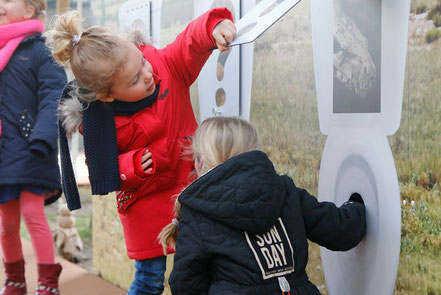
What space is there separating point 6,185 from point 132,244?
1.12 m

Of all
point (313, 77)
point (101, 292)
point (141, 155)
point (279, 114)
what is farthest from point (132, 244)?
point (101, 292)

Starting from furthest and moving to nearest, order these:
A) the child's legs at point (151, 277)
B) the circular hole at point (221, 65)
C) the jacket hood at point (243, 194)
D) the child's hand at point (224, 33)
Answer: the circular hole at point (221, 65)
the child's legs at point (151, 277)
the child's hand at point (224, 33)
the jacket hood at point (243, 194)

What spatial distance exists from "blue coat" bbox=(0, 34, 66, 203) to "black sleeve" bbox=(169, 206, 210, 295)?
1.51 m

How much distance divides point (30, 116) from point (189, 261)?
68.8 inches

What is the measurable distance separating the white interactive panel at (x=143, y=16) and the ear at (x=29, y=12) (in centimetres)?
50

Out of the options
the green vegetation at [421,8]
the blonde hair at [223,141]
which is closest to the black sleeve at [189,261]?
the blonde hair at [223,141]

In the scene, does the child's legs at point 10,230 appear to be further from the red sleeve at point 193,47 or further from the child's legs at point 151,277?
the red sleeve at point 193,47

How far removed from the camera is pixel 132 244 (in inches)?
92.7

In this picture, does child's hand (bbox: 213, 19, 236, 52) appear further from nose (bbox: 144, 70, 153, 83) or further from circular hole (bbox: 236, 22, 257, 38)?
nose (bbox: 144, 70, 153, 83)

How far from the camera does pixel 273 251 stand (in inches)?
70.0

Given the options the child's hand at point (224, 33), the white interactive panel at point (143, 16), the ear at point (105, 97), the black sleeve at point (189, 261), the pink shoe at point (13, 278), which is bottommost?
the pink shoe at point (13, 278)

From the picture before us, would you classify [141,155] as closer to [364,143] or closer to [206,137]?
[206,137]

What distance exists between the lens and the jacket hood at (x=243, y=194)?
5.76 feet

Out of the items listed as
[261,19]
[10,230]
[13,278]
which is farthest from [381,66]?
[13,278]
